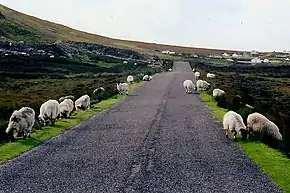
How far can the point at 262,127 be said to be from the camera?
21203mm

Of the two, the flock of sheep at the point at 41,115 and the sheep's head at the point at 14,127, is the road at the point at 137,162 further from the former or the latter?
the sheep's head at the point at 14,127

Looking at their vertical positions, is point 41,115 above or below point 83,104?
above

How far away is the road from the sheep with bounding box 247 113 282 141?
4.30 ft

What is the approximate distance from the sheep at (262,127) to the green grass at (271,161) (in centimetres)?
164

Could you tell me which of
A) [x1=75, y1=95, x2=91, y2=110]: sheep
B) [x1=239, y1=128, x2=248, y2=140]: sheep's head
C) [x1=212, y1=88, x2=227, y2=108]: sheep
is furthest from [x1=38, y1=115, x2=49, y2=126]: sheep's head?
[x1=212, y1=88, x2=227, y2=108]: sheep

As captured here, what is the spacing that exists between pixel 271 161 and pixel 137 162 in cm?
434

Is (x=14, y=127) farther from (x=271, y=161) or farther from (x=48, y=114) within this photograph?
(x=271, y=161)

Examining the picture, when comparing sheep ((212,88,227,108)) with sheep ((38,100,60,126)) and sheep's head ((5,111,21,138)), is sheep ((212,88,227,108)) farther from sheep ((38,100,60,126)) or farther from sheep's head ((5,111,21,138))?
sheep's head ((5,111,21,138))

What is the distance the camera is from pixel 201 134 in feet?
70.4

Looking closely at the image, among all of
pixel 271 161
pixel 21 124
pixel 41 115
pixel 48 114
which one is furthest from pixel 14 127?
pixel 271 161

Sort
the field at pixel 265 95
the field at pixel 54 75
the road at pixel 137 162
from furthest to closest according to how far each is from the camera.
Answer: the field at pixel 54 75 → the field at pixel 265 95 → the road at pixel 137 162

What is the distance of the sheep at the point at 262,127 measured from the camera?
21.0 m

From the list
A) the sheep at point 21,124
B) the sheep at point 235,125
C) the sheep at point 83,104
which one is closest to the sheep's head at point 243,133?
the sheep at point 235,125

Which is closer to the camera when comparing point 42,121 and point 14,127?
point 14,127
